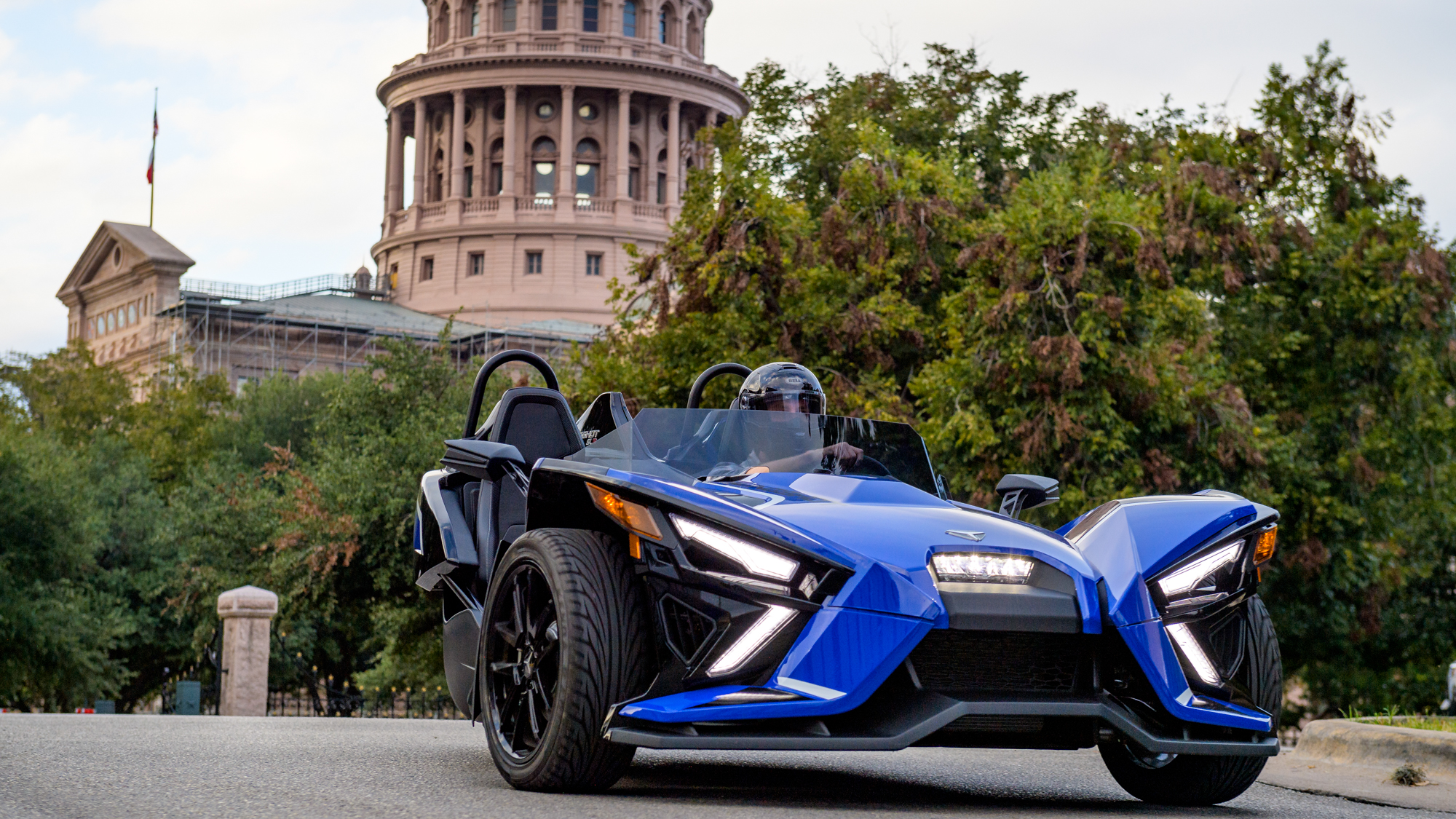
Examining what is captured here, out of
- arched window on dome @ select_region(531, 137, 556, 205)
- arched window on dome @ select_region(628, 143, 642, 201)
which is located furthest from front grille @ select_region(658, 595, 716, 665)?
arched window on dome @ select_region(531, 137, 556, 205)

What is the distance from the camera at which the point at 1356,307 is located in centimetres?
2241

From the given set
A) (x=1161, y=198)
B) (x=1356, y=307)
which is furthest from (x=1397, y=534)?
(x=1161, y=198)

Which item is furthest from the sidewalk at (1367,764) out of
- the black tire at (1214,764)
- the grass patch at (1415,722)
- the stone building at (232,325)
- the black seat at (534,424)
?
the stone building at (232,325)

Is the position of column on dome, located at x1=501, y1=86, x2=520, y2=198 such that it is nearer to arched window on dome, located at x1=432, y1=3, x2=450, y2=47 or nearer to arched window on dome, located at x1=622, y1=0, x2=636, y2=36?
arched window on dome, located at x1=622, y1=0, x2=636, y2=36

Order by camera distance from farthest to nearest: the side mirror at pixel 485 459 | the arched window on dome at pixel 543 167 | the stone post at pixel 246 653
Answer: the arched window on dome at pixel 543 167 < the stone post at pixel 246 653 < the side mirror at pixel 485 459

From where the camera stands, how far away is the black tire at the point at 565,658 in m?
4.87

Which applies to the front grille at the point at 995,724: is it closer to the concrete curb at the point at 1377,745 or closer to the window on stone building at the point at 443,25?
the concrete curb at the point at 1377,745

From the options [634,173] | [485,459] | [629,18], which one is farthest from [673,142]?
[485,459]

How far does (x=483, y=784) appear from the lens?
18.4 feet

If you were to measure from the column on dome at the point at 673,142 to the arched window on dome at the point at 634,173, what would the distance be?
1613 millimetres

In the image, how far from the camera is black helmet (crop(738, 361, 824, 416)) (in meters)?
6.32

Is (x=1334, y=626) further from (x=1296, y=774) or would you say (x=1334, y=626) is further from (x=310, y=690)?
(x=310, y=690)

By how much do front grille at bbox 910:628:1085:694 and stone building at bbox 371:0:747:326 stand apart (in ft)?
289

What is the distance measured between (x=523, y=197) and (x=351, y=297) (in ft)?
35.5
